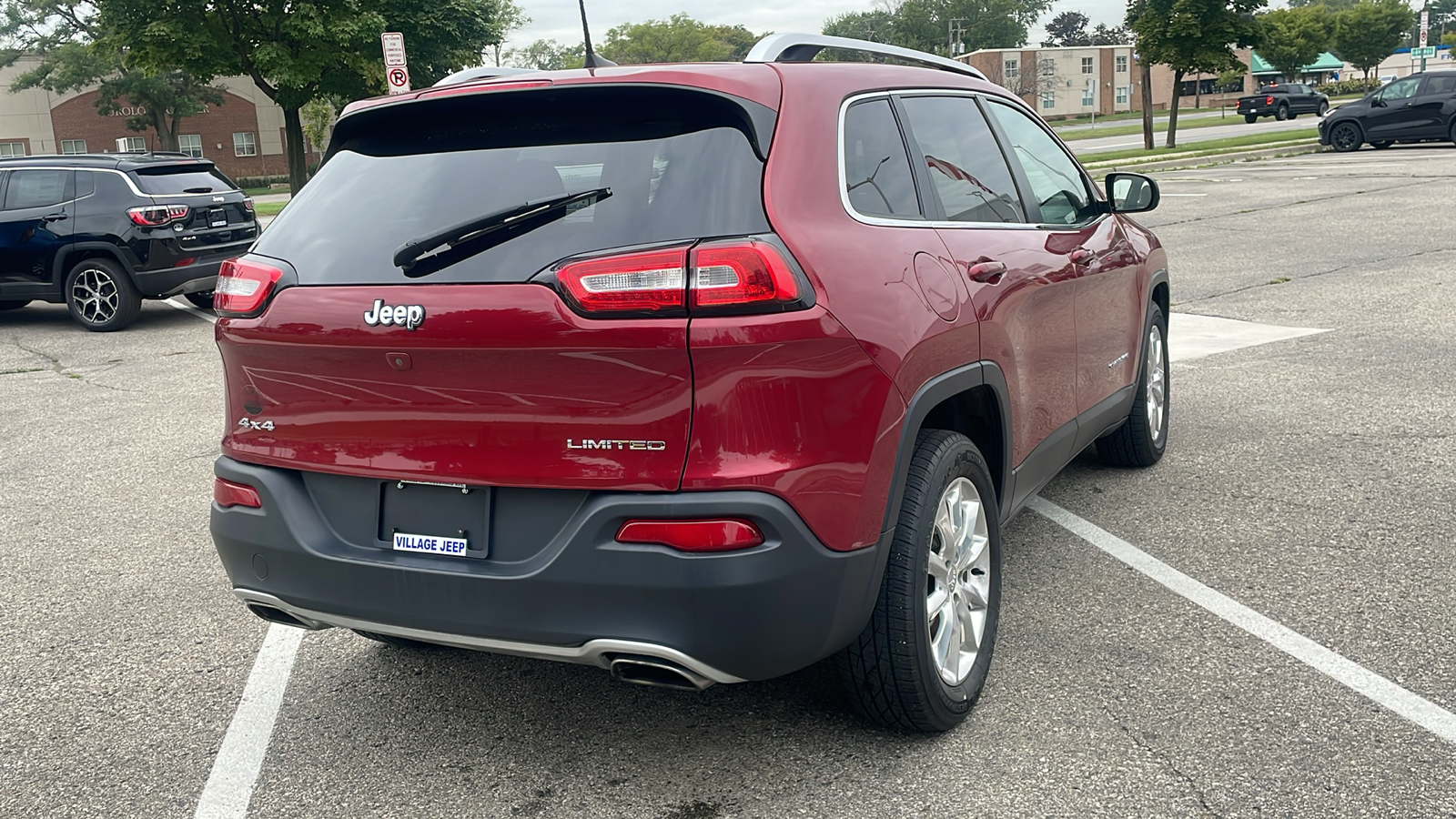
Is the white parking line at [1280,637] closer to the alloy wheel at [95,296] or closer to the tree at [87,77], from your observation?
the alloy wheel at [95,296]

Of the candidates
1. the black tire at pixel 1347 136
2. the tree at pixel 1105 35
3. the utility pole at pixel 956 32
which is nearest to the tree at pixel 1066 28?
the tree at pixel 1105 35

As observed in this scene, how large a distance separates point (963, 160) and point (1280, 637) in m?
1.79

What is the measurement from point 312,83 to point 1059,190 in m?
34.3

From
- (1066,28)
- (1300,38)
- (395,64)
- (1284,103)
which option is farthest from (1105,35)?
(395,64)

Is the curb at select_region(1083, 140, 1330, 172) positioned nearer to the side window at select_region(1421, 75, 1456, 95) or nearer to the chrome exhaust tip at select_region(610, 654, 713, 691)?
the side window at select_region(1421, 75, 1456, 95)

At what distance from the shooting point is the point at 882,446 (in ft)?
9.64

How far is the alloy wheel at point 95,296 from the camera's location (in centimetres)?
1252

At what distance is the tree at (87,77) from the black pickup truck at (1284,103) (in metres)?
51.4

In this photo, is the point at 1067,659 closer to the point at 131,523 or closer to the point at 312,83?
the point at 131,523

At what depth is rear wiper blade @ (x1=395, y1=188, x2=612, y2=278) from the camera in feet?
9.29

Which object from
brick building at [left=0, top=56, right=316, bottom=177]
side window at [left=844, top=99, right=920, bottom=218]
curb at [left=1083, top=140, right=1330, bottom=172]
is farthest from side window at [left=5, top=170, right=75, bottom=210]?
brick building at [left=0, top=56, right=316, bottom=177]

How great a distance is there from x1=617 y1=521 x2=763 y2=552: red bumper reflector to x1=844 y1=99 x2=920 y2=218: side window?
36.1 inches

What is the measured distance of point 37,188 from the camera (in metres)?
12.7

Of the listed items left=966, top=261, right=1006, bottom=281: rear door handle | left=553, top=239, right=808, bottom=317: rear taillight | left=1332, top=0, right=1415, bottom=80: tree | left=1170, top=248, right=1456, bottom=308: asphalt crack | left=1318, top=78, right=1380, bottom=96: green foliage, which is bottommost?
left=1170, top=248, right=1456, bottom=308: asphalt crack
